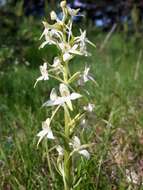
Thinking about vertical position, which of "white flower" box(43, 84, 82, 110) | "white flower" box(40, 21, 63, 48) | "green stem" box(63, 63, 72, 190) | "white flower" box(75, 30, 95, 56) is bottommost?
"green stem" box(63, 63, 72, 190)

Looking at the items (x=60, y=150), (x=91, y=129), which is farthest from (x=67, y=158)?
(x=91, y=129)

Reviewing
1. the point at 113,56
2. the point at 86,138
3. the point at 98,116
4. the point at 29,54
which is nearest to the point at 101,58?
the point at 113,56

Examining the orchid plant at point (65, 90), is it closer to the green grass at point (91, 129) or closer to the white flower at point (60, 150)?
the white flower at point (60, 150)

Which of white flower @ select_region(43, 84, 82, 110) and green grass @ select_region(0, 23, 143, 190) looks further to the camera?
green grass @ select_region(0, 23, 143, 190)

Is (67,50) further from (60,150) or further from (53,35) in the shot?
(60,150)

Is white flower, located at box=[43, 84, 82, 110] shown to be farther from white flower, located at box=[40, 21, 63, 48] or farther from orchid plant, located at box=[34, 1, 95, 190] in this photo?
white flower, located at box=[40, 21, 63, 48]

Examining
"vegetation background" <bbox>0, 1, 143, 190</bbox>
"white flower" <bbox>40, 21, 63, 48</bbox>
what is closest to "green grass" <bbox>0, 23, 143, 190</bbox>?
"vegetation background" <bbox>0, 1, 143, 190</bbox>

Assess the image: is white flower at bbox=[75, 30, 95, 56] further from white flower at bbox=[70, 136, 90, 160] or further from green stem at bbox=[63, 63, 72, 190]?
white flower at bbox=[70, 136, 90, 160]

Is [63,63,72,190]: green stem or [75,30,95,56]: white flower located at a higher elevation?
[75,30,95,56]: white flower

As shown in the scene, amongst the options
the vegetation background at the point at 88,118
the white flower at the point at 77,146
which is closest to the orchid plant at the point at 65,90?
the white flower at the point at 77,146

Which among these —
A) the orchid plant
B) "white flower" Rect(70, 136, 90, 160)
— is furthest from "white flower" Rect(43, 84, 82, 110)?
"white flower" Rect(70, 136, 90, 160)
